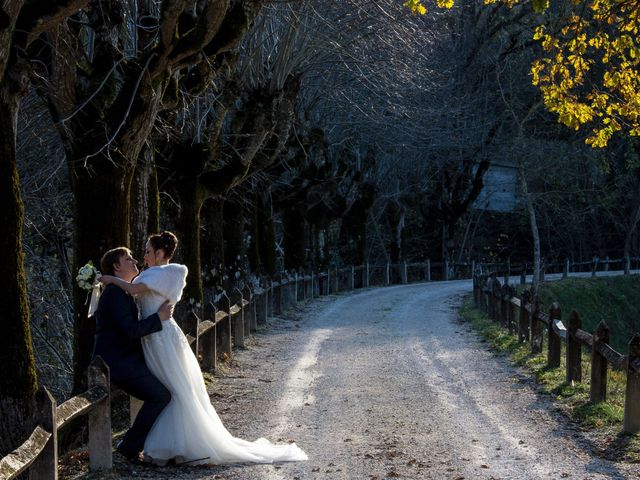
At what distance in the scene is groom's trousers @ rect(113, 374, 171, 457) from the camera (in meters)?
8.48

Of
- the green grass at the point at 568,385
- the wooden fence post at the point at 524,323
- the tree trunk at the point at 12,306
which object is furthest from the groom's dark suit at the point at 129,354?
the wooden fence post at the point at 524,323

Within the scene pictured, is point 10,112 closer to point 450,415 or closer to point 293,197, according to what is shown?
point 450,415

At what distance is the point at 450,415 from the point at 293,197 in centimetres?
2338

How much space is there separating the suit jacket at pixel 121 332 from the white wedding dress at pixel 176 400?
12 centimetres

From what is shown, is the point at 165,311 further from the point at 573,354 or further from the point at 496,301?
the point at 496,301

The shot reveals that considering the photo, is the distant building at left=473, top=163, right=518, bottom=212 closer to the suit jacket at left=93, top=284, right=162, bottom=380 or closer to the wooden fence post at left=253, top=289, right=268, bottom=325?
→ the wooden fence post at left=253, top=289, right=268, bottom=325

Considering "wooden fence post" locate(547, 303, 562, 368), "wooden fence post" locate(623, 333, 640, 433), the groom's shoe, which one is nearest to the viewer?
the groom's shoe

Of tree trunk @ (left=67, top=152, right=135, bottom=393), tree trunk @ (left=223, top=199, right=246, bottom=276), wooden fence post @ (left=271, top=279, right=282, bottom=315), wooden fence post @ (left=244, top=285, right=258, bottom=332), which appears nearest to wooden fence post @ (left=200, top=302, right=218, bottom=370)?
tree trunk @ (left=67, top=152, right=135, bottom=393)

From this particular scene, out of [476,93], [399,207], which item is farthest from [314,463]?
[399,207]

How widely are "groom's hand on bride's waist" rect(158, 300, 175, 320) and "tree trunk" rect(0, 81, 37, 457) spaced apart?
1211mm

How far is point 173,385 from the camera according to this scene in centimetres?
855

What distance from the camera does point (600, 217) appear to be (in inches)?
2213

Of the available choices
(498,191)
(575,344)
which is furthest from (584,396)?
(498,191)

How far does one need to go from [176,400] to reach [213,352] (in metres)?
6.48
